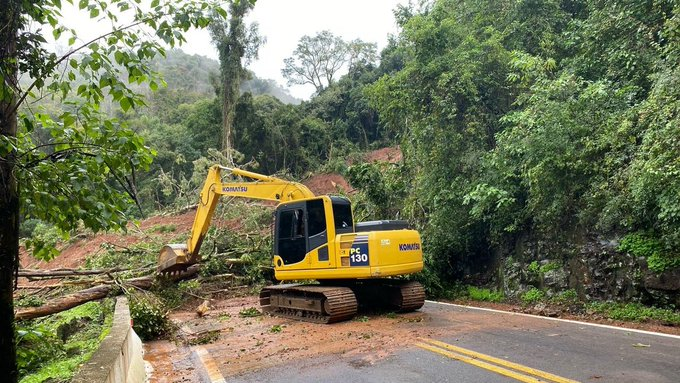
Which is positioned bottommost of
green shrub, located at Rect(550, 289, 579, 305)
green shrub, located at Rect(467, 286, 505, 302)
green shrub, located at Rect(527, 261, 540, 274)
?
green shrub, located at Rect(467, 286, 505, 302)

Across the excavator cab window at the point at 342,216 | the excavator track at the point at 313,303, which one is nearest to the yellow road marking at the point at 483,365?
the excavator track at the point at 313,303

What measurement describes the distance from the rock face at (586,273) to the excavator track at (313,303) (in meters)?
Answer: 4.54

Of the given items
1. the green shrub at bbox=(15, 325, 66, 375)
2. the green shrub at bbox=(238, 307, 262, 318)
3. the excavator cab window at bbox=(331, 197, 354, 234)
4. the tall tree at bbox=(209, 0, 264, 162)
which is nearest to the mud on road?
the green shrub at bbox=(238, 307, 262, 318)

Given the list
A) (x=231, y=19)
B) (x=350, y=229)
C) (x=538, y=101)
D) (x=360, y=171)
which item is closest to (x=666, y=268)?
(x=538, y=101)

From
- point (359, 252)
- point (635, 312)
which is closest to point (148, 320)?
point (359, 252)

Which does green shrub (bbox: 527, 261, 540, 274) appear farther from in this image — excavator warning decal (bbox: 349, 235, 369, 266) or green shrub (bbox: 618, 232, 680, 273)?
excavator warning decal (bbox: 349, 235, 369, 266)

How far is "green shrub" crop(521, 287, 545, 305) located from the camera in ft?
34.0

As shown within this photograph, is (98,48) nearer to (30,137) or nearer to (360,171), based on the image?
(30,137)

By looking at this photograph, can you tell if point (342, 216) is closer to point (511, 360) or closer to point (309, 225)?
point (309, 225)

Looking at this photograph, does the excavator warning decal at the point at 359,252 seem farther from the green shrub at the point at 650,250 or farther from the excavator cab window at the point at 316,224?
the green shrub at the point at 650,250

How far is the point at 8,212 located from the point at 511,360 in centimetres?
545

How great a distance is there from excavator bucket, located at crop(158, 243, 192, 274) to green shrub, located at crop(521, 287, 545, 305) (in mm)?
7954

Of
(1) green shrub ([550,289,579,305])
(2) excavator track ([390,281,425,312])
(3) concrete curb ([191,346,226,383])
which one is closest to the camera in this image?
(3) concrete curb ([191,346,226,383])

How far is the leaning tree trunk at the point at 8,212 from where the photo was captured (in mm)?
2910
